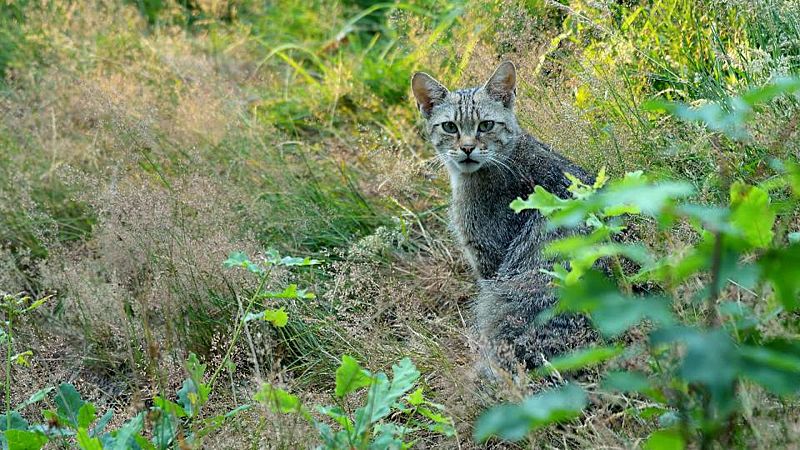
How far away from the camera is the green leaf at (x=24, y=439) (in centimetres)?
228

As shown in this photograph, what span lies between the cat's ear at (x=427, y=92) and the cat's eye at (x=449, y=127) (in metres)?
0.13

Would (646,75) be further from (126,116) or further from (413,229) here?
(126,116)

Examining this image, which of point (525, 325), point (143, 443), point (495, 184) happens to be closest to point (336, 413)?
point (143, 443)

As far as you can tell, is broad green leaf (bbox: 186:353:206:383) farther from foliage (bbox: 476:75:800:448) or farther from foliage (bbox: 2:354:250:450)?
foliage (bbox: 476:75:800:448)

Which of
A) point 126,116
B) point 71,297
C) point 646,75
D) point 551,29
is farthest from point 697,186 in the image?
point 126,116

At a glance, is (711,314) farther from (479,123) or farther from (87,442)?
(479,123)

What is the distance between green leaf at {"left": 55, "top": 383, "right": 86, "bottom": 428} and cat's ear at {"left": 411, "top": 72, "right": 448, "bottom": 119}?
2019 mm

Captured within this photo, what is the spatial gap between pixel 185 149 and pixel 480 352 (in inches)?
93.0

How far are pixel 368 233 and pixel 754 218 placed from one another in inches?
118

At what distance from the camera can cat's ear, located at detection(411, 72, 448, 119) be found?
392 centimetres

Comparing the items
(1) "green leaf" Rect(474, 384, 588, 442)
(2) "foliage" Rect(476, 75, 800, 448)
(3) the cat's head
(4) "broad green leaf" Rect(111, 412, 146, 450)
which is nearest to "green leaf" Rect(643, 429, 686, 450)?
(2) "foliage" Rect(476, 75, 800, 448)

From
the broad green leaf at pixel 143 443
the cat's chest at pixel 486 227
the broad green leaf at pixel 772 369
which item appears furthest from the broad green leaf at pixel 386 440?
the cat's chest at pixel 486 227

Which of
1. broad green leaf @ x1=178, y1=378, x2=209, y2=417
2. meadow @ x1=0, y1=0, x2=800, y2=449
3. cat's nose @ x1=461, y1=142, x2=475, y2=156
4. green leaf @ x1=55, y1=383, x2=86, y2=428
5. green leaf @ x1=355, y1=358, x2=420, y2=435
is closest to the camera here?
meadow @ x1=0, y1=0, x2=800, y2=449

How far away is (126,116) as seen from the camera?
171 inches
